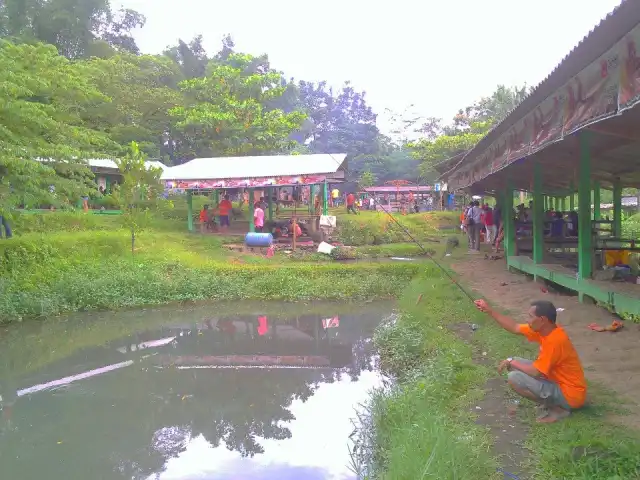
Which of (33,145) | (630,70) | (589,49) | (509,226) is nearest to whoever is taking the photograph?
(630,70)

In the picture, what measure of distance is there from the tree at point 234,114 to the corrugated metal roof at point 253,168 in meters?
3.83

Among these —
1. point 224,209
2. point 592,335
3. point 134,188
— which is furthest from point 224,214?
point 592,335

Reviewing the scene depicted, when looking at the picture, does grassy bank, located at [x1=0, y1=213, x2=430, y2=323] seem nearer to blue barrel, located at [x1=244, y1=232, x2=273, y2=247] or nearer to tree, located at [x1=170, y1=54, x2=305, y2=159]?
blue barrel, located at [x1=244, y1=232, x2=273, y2=247]

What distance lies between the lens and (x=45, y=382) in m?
8.14

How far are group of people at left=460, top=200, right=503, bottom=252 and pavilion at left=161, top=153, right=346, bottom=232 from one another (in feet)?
17.0

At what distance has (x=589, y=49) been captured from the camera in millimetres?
4633

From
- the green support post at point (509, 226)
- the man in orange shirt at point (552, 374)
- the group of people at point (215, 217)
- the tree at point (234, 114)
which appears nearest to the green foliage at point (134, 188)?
the group of people at point (215, 217)

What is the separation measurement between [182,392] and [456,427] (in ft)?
14.6

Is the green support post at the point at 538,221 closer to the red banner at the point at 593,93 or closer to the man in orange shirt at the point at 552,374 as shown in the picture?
the red banner at the point at 593,93

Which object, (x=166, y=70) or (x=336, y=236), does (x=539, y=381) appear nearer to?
(x=336, y=236)

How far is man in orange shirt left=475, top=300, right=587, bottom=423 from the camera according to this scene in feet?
13.7

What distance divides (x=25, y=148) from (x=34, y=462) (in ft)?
24.2

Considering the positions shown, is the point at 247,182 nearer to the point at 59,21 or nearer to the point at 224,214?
the point at 224,214

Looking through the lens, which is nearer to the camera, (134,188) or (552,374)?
(552,374)
